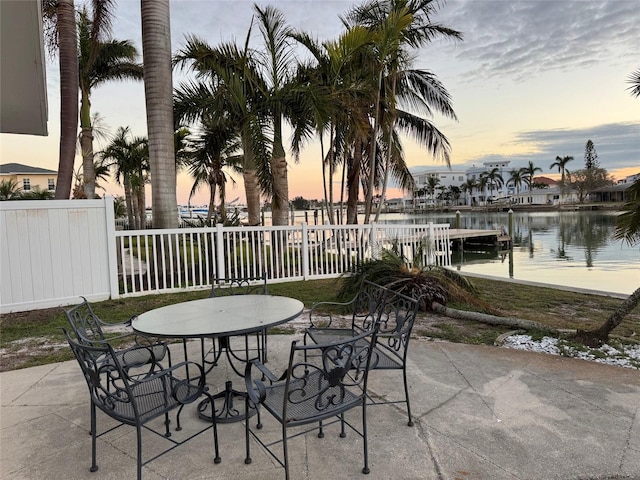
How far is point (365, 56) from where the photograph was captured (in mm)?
9711

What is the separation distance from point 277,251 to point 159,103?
371 centimetres

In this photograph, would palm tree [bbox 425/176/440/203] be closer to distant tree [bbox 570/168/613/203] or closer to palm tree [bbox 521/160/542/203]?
palm tree [bbox 521/160/542/203]

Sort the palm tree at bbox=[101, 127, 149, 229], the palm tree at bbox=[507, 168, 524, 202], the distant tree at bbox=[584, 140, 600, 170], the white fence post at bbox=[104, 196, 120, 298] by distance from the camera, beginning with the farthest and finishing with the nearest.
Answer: the palm tree at bbox=[507, 168, 524, 202] → the distant tree at bbox=[584, 140, 600, 170] → the palm tree at bbox=[101, 127, 149, 229] → the white fence post at bbox=[104, 196, 120, 298]

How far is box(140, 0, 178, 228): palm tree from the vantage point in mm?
7547

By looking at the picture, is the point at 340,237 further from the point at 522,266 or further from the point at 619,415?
the point at 522,266

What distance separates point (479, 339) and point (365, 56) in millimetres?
7820

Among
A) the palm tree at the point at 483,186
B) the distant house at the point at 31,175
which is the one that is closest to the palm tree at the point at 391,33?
the distant house at the point at 31,175

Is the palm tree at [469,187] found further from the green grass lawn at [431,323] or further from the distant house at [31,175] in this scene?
the green grass lawn at [431,323]

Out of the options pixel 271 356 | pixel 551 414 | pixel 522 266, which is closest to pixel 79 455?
pixel 271 356

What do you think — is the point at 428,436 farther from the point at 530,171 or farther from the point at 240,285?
the point at 530,171

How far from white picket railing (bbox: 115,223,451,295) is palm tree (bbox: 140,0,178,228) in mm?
756

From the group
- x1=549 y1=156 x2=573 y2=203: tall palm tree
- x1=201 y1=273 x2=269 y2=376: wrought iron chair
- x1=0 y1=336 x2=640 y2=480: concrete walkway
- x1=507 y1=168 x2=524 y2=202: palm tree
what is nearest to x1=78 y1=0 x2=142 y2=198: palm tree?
x1=201 y1=273 x2=269 y2=376: wrought iron chair

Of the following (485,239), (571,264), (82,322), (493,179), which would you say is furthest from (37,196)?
(493,179)

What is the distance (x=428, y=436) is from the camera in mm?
2385
